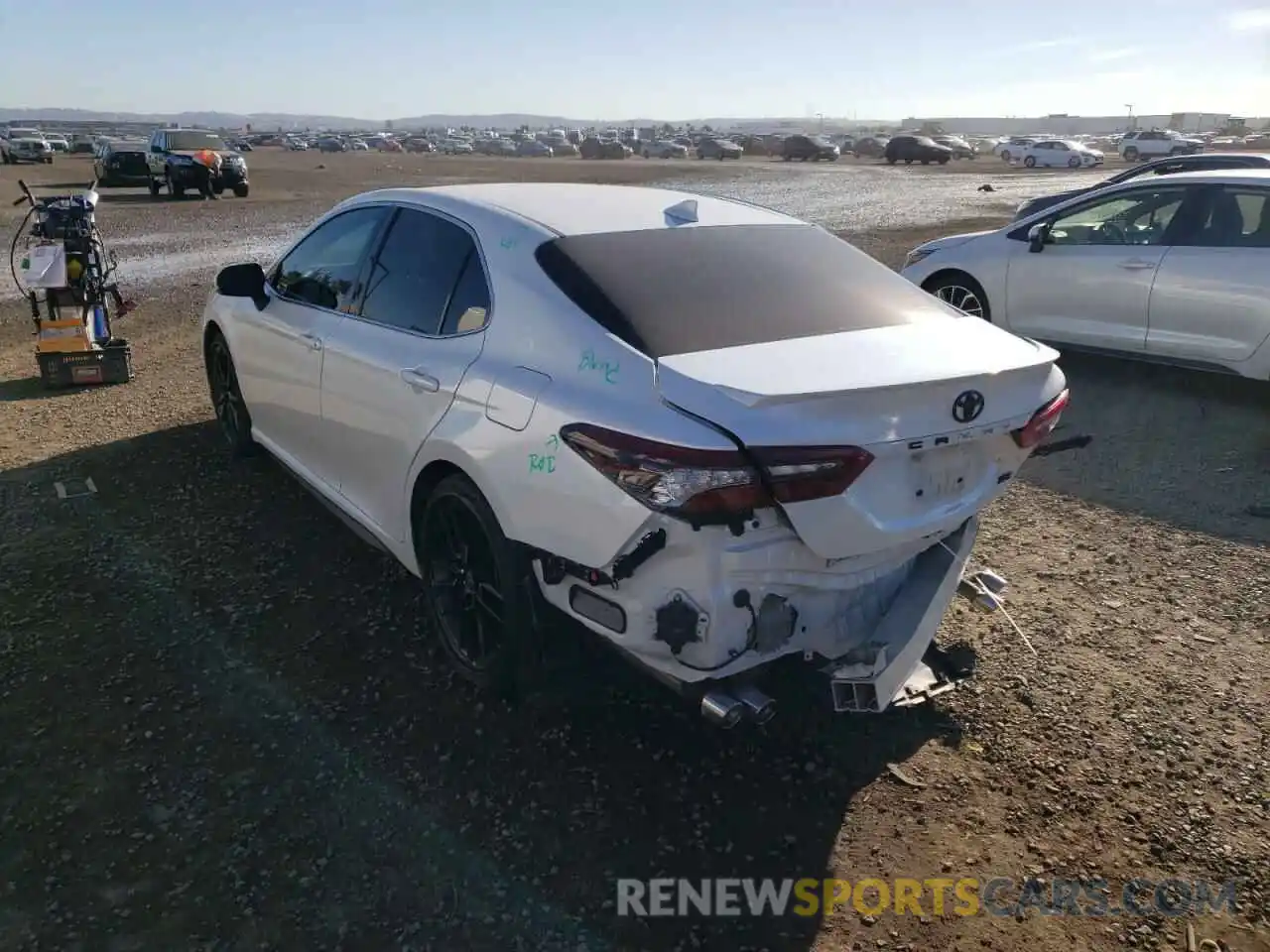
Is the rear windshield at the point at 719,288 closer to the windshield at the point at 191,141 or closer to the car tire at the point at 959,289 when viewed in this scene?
the car tire at the point at 959,289

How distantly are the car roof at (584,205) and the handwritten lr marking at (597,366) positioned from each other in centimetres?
70

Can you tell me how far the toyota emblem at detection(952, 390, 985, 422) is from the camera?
289cm

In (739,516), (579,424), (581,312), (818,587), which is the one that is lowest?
(818,587)

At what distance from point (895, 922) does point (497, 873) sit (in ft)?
3.64

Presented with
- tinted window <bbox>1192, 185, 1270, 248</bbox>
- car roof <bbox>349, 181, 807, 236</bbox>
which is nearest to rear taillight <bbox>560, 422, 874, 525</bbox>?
car roof <bbox>349, 181, 807, 236</bbox>

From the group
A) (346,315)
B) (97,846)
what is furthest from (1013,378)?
(97,846)

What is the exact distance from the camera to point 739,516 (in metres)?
2.63

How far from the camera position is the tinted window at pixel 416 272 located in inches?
148

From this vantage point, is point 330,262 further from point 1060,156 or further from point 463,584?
point 1060,156

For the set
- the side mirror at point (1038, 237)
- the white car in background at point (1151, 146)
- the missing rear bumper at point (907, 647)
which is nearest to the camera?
the missing rear bumper at point (907, 647)

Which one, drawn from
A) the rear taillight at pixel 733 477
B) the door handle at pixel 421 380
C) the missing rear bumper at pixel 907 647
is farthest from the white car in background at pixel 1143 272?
the door handle at pixel 421 380

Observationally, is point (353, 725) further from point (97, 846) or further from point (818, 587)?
point (818, 587)

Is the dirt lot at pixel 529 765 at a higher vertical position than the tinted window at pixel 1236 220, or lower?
lower

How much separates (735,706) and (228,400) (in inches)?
172
